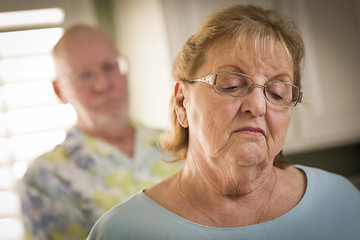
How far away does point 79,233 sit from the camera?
1.06 metres

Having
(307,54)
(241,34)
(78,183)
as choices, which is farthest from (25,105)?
(241,34)

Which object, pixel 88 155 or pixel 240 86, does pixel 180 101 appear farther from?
pixel 88 155

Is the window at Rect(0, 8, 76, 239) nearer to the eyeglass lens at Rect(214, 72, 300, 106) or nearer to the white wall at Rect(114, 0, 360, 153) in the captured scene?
the white wall at Rect(114, 0, 360, 153)

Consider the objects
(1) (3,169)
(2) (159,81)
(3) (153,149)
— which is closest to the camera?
(3) (153,149)

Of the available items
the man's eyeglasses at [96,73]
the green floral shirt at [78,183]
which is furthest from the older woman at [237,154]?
the man's eyeglasses at [96,73]

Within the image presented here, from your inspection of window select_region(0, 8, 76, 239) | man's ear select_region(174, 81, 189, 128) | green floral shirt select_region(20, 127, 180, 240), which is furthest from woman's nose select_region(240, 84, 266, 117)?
window select_region(0, 8, 76, 239)

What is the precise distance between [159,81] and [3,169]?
2.20ft

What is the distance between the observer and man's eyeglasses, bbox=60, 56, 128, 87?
117cm

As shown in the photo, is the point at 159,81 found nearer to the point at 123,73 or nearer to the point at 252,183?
the point at 123,73

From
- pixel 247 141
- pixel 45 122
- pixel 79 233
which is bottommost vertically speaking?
pixel 79 233

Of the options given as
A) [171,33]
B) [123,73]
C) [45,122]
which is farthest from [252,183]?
[45,122]

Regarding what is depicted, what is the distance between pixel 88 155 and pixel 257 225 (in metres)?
0.67

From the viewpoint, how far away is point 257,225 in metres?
0.58

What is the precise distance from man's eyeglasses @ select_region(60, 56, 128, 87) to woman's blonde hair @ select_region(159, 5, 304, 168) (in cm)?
60
